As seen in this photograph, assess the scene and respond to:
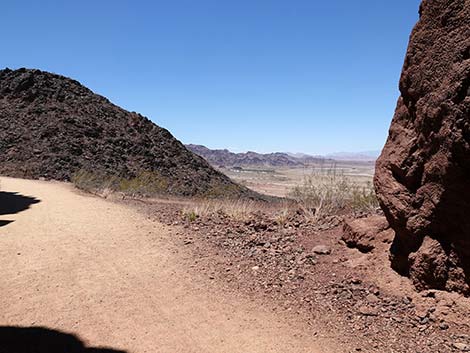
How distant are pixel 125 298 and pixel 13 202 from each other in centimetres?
894

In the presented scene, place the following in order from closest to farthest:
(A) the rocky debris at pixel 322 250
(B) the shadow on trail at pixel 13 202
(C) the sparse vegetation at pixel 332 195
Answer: (A) the rocky debris at pixel 322 250 < (C) the sparse vegetation at pixel 332 195 < (B) the shadow on trail at pixel 13 202

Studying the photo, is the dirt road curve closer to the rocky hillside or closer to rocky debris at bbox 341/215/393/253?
rocky debris at bbox 341/215/393/253

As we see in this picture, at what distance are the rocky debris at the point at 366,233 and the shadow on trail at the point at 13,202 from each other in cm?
756

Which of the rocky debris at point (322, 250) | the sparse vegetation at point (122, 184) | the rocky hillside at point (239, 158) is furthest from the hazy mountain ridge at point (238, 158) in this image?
the rocky debris at point (322, 250)

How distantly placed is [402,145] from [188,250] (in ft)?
13.0

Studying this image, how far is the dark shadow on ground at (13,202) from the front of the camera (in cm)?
1078

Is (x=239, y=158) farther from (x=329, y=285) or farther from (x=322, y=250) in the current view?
(x=329, y=285)

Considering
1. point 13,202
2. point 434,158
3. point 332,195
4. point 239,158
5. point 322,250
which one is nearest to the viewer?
point 434,158

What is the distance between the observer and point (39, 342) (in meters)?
3.90

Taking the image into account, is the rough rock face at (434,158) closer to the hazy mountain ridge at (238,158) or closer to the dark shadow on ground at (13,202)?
the dark shadow on ground at (13,202)

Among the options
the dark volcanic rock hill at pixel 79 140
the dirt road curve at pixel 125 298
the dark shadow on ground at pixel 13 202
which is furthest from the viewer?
the dark volcanic rock hill at pixel 79 140

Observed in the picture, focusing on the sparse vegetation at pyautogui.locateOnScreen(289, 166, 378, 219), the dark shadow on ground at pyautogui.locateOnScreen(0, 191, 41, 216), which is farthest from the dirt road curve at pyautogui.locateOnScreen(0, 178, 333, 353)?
the sparse vegetation at pyautogui.locateOnScreen(289, 166, 378, 219)

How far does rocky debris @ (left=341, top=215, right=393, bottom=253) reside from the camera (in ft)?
18.5

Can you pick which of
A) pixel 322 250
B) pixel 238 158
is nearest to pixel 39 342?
pixel 322 250
